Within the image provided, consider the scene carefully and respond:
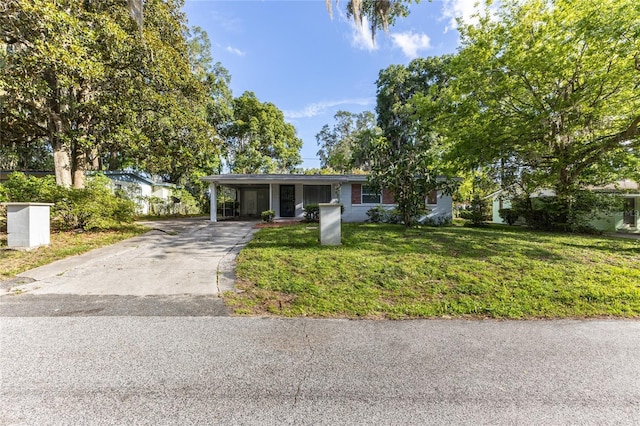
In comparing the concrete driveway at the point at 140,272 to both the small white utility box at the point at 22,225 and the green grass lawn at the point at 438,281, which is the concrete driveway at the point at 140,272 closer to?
the green grass lawn at the point at 438,281

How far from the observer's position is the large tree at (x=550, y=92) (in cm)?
850

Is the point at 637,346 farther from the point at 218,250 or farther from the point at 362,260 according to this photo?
the point at 218,250

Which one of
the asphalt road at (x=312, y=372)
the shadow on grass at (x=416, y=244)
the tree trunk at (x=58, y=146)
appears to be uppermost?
the tree trunk at (x=58, y=146)

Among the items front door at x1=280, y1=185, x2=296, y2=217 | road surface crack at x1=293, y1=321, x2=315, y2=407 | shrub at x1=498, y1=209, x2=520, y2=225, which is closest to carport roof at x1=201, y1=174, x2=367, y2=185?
front door at x1=280, y1=185, x2=296, y2=217

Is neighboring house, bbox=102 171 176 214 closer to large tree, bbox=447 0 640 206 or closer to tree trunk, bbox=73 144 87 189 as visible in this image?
tree trunk, bbox=73 144 87 189

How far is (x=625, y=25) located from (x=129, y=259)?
13.5 meters

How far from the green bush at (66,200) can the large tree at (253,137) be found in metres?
16.2

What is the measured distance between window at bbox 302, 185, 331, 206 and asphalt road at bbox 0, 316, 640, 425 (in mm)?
12253

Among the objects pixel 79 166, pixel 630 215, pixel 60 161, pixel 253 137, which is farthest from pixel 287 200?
pixel 630 215

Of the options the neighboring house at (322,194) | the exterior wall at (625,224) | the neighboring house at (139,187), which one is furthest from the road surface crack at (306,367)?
the exterior wall at (625,224)

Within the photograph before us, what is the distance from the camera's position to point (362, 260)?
18.8 ft

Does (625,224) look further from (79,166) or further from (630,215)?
(79,166)

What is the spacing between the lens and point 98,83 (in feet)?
31.6

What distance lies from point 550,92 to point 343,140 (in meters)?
30.0
